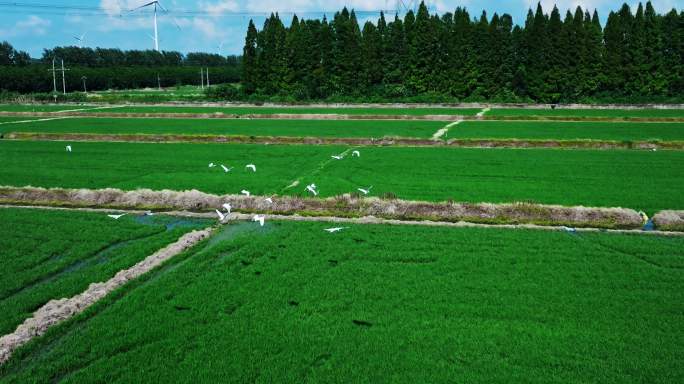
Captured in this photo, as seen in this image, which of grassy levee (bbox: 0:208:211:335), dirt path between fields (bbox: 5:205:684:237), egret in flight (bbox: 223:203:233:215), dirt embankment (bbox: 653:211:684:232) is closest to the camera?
grassy levee (bbox: 0:208:211:335)

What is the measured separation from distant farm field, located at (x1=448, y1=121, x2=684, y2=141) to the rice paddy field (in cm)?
908

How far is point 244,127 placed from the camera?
104ft

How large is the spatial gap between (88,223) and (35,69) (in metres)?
81.1

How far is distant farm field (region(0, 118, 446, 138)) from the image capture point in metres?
27.9

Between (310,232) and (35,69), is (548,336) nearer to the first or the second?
(310,232)

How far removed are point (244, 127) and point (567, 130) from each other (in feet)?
54.2

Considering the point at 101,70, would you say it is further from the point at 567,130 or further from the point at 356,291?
the point at 356,291

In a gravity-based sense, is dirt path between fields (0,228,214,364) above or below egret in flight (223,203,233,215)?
below

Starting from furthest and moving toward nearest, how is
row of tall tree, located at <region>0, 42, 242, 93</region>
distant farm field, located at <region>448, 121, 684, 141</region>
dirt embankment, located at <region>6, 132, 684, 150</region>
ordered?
row of tall tree, located at <region>0, 42, 242, 93</region> → distant farm field, located at <region>448, 121, 684, 141</region> → dirt embankment, located at <region>6, 132, 684, 150</region>

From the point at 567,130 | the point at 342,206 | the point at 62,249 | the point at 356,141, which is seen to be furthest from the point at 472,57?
the point at 62,249

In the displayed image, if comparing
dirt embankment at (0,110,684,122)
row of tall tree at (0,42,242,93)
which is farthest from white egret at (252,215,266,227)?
row of tall tree at (0,42,242,93)

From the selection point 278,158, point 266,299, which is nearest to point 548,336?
point 266,299

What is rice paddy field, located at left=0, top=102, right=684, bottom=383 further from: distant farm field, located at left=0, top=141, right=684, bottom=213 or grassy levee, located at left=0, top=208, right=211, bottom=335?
distant farm field, located at left=0, top=141, right=684, bottom=213

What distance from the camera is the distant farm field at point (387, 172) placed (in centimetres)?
1424
